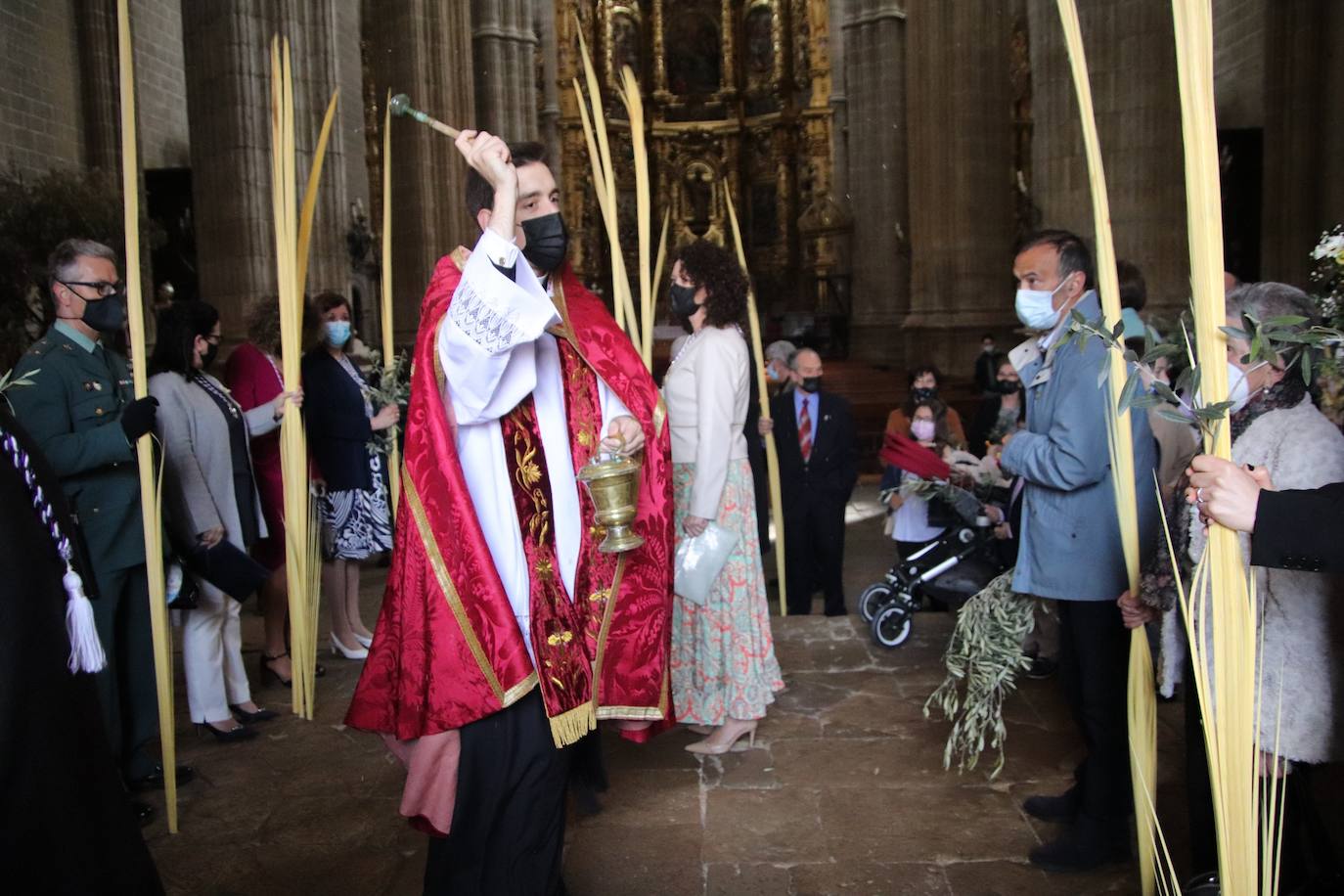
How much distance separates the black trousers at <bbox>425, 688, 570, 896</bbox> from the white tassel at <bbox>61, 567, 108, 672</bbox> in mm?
735

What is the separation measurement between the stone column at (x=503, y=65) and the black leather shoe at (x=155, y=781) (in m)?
15.9

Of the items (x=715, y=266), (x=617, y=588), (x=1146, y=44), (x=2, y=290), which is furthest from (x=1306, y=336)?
(x=2, y=290)

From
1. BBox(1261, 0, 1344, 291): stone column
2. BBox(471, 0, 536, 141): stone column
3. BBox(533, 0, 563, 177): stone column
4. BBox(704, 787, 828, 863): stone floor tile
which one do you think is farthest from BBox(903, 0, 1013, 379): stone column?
BBox(533, 0, 563, 177): stone column

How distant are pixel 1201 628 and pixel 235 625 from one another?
338 centimetres

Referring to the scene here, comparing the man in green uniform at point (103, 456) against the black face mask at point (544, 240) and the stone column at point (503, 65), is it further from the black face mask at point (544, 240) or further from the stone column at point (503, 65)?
the stone column at point (503, 65)

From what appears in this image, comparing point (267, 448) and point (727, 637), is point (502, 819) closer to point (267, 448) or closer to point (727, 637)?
point (727, 637)

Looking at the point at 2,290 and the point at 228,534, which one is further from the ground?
the point at 2,290

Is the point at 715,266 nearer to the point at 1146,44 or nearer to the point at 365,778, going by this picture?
the point at 365,778

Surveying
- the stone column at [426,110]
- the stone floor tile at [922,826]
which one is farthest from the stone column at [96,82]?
the stone floor tile at [922,826]

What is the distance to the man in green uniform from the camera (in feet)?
11.0

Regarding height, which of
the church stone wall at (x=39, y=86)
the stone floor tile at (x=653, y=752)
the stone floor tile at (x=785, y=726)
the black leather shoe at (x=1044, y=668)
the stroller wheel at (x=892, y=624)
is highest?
the church stone wall at (x=39, y=86)

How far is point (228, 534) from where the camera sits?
4105 mm

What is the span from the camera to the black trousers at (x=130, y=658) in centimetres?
348

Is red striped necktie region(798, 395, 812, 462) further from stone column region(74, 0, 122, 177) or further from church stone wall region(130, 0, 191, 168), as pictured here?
church stone wall region(130, 0, 191, 168)
